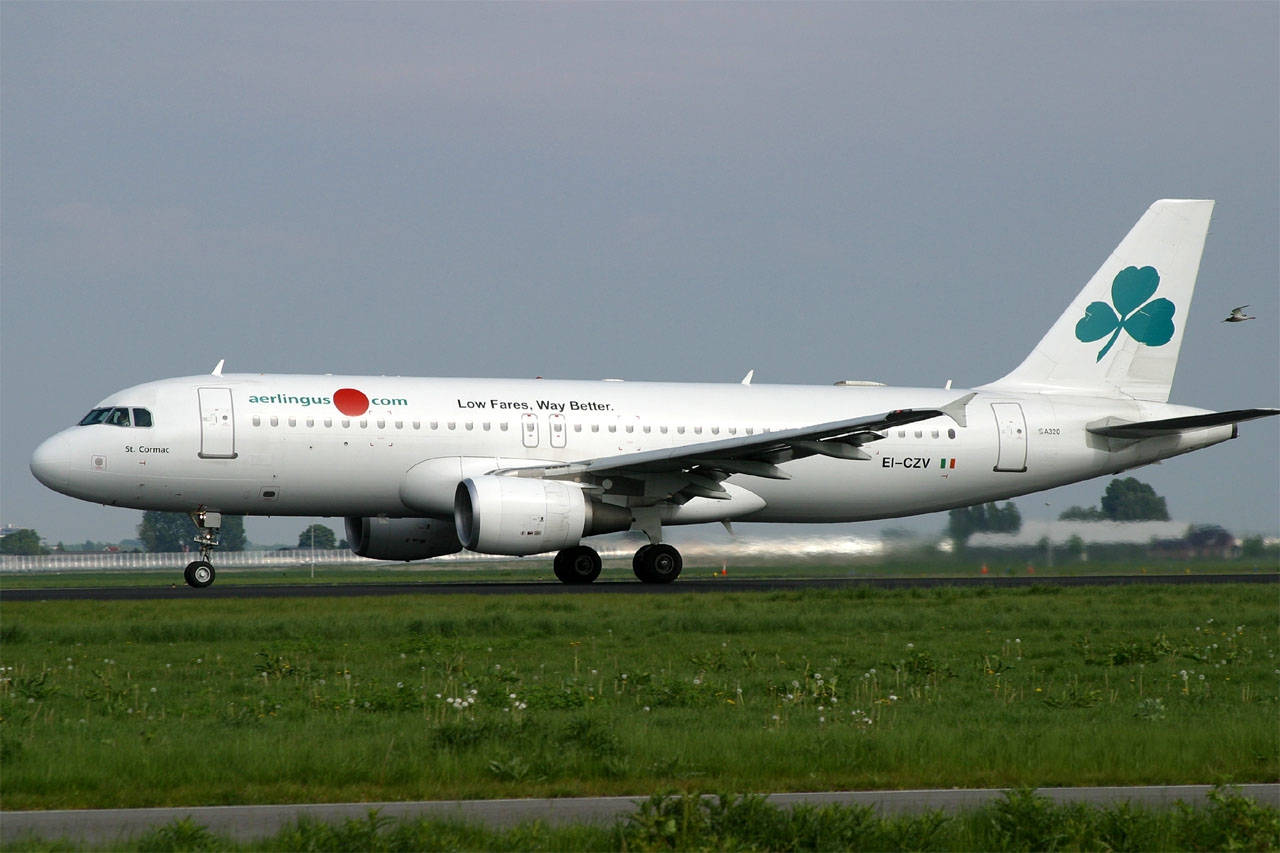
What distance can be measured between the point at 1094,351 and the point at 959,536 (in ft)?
18.0

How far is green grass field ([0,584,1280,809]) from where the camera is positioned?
10.1 metres

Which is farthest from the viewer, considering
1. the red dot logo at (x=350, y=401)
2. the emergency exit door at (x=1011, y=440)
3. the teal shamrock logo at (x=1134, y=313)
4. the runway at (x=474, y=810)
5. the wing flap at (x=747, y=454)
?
the teal shamrock logo at (x=1134, y=313)

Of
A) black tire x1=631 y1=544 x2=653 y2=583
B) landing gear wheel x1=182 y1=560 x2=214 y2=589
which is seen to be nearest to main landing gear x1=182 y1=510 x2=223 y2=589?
landing gear wheel x1=182 y1=560 x2=214 y2=589

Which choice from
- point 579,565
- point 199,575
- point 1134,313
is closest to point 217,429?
point 199,575

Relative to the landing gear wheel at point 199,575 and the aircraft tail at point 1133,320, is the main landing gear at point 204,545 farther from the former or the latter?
the aircraft tail at point 1133,320

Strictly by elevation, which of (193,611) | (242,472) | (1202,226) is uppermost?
(1202,226)

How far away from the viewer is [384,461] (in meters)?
27.4

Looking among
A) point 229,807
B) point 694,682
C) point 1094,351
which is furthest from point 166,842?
point 1094,351

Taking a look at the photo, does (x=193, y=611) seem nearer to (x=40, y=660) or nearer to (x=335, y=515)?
(x=40, y=660)

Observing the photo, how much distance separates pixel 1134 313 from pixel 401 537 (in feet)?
59.5

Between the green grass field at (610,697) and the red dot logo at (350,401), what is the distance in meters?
5.36

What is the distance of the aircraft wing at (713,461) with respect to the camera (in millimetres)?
26438

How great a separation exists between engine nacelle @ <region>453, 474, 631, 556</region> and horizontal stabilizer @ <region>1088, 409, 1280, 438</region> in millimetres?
13035

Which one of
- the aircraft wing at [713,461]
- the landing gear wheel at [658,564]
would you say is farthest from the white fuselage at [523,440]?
the aircraft wing at [713,461]
